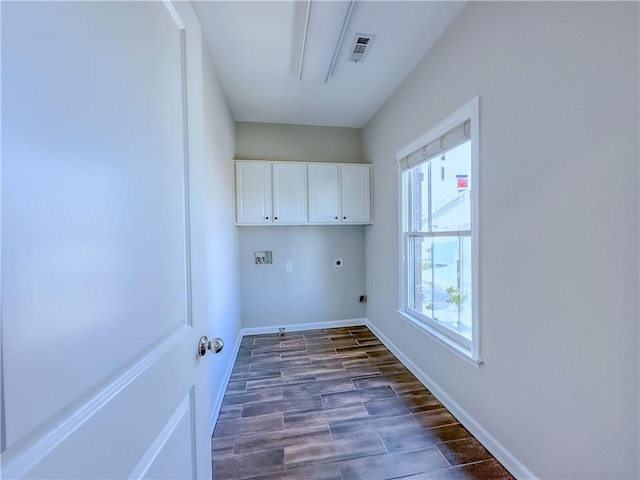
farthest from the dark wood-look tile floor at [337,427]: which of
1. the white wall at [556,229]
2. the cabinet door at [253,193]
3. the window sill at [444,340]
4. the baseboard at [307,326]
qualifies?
the cabinet door at [253,193]

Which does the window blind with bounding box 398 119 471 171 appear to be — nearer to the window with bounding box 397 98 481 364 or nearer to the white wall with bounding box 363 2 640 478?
the window with bounding box 397 98 481 364

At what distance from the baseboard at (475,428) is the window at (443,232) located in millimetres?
412

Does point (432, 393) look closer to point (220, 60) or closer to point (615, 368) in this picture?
point (615, 368)

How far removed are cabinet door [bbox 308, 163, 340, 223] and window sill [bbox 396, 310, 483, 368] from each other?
1438mm

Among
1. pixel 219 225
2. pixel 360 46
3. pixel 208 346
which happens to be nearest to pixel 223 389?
pixel 219 225

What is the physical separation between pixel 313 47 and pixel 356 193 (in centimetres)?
175

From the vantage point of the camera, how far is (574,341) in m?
1.19

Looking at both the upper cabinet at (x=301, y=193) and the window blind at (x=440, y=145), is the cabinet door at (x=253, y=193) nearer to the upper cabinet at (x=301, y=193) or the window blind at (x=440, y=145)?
the upper cabinet at (x=301, y=193)

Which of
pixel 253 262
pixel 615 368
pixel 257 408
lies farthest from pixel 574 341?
pixel 253 262

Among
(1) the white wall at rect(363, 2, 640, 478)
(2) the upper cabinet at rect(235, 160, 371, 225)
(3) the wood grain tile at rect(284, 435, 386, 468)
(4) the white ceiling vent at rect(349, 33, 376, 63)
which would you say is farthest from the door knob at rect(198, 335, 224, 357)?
(2) the upper cabinet at rect(235, 160, 371, 225)

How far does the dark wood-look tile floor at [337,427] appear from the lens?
1.55m

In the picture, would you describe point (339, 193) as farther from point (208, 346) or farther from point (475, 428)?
point (208, 346)

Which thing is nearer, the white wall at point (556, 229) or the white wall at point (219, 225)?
the white wall at point (556, 229)

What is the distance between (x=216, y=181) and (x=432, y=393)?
247 centimetres
